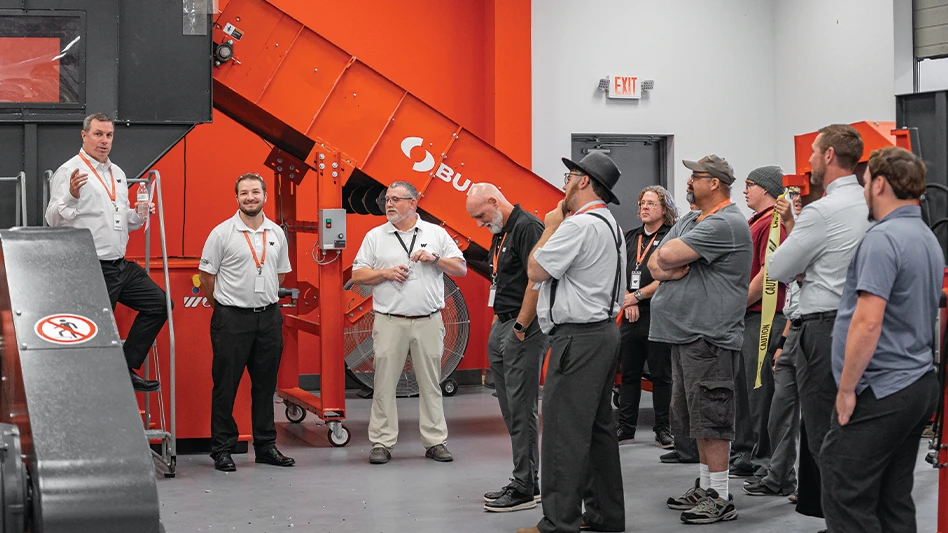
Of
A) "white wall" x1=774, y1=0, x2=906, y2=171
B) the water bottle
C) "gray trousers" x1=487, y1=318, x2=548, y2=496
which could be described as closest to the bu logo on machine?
the water bottle

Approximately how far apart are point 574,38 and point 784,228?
583 cm

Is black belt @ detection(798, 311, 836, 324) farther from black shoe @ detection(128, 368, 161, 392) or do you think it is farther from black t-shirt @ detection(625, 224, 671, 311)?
black shoe @ detection(128, 368, 161, 392)

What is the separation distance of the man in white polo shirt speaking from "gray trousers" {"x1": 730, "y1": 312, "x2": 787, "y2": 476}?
6.37ft

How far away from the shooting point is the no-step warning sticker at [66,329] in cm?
311

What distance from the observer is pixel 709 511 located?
5273 mm

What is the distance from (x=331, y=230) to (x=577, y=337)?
3.30 m

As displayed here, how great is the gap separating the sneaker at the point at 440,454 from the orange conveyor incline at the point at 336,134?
82 cm

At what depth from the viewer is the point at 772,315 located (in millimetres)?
5840

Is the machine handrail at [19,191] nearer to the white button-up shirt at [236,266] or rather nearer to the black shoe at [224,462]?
the white button-up shirt at [236,266]

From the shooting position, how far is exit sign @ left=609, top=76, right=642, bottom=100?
11.5 metres

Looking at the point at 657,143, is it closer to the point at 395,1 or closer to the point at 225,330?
the point at 395,1

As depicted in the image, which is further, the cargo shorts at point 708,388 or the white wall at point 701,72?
the white wall at point 701,72

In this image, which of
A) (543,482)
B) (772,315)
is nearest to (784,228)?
(772,315)

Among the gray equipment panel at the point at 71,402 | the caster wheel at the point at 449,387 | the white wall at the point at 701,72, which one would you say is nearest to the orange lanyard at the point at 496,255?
the gray equipment panel at the point at 71,402
